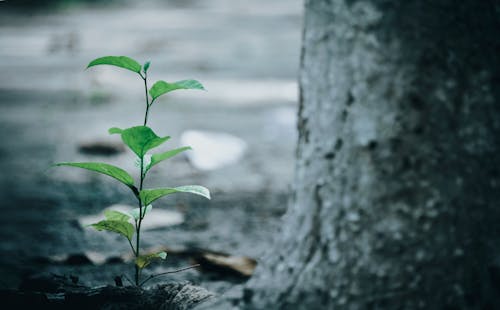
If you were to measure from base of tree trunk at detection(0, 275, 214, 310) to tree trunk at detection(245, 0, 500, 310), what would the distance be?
36 cm

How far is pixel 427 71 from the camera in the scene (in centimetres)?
81

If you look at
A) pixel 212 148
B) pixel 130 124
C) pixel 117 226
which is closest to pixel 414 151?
pixel 117 226

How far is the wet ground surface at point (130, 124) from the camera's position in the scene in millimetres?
1788

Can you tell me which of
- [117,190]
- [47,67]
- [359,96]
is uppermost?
[359,96]

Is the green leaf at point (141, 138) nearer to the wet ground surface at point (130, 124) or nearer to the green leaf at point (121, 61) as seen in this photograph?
the green leaf at point (121, 61)

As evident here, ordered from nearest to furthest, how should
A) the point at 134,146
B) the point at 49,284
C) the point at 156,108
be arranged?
the point at 134,146 < the point at 49,284 < the point at 156,108

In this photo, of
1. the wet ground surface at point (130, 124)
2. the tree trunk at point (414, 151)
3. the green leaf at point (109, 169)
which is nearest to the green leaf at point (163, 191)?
the green leaf at point (109, 169)

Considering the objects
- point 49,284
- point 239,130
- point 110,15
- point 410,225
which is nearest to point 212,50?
point 239,130

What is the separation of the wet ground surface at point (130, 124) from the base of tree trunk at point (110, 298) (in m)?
0.21

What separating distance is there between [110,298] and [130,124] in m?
2.24

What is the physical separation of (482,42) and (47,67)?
4.58 m

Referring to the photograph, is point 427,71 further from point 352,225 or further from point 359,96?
point 352,225

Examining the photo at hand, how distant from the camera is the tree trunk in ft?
2.65

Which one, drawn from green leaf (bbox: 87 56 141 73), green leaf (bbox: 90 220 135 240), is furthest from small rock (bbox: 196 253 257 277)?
green leaf (bbox: 87 56 141 73)
